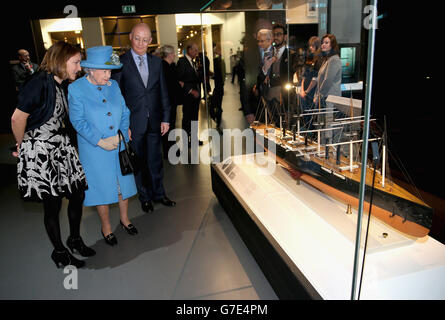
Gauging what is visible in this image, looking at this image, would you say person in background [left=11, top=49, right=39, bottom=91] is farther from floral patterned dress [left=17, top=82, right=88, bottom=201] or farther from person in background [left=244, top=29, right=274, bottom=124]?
person in background [left=244, top=29, right=274, bottom=124]

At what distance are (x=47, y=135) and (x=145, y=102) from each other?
1.06m

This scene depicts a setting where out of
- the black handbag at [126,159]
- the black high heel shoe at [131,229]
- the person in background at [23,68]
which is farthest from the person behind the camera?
the person in background at [23,68]

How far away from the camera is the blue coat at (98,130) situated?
8.04 ft

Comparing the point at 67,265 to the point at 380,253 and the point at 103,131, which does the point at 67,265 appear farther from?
the point at 380,253

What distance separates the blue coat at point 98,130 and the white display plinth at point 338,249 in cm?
110

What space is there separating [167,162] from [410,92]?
3328 mm

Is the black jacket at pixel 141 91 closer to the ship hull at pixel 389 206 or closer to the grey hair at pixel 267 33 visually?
the grey hair at pixel 267 33

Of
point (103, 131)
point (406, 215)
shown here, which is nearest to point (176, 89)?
point (103, 131)

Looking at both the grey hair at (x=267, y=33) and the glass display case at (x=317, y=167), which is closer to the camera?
the glass display case at (x=317, y=167)

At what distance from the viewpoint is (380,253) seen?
63.9 inches

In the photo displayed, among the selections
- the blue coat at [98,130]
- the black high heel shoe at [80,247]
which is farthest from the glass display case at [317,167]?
the black high heel shoe at [80,247]

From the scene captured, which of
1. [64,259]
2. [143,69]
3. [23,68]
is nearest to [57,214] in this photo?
[64,259]

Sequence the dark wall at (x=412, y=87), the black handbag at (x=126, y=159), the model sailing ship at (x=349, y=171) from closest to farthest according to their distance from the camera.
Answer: the model sailing ship at (x=349, y=171), the dark wall at (x=412, y=87), the black handbag at (x=126, y=159)
